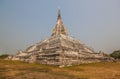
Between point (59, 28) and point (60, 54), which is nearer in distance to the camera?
point (60, 54)

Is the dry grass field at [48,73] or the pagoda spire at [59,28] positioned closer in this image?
the dry grass field at [48,73]

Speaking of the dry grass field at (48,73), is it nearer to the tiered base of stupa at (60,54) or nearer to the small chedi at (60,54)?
the small chedi at (60,54)

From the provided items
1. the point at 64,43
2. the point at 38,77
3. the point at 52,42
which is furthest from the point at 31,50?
the point at 38,77

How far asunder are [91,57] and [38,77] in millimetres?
38268

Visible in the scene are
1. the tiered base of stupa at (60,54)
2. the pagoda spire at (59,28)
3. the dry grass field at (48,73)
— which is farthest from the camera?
the pagoda spire at (59,28)

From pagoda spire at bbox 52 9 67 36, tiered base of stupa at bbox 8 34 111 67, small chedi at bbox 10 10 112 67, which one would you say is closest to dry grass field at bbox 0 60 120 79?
small chedi at bbox 10 10 112 67

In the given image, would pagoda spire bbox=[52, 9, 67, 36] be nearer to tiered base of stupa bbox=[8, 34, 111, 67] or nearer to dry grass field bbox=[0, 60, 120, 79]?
tiered base of stupa bbox=[8, 34, 111, 67]

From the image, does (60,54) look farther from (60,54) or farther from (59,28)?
(59,28)

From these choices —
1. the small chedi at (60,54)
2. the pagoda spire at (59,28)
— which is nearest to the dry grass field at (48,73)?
the small chedi at (60,54)

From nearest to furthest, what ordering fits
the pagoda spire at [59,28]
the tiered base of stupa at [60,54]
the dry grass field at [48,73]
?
the dry grass field at [48,73] < the tiered base of stupa at [60,54] < the pagoda spire at [59,28]

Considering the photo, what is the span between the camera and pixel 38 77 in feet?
99.1

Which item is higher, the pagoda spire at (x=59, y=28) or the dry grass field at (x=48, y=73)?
the pagoda spire at (x=59, y=28)

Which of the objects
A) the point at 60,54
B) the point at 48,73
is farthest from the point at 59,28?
the point at 48,73

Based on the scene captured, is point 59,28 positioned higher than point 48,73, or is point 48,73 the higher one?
point 59,28
